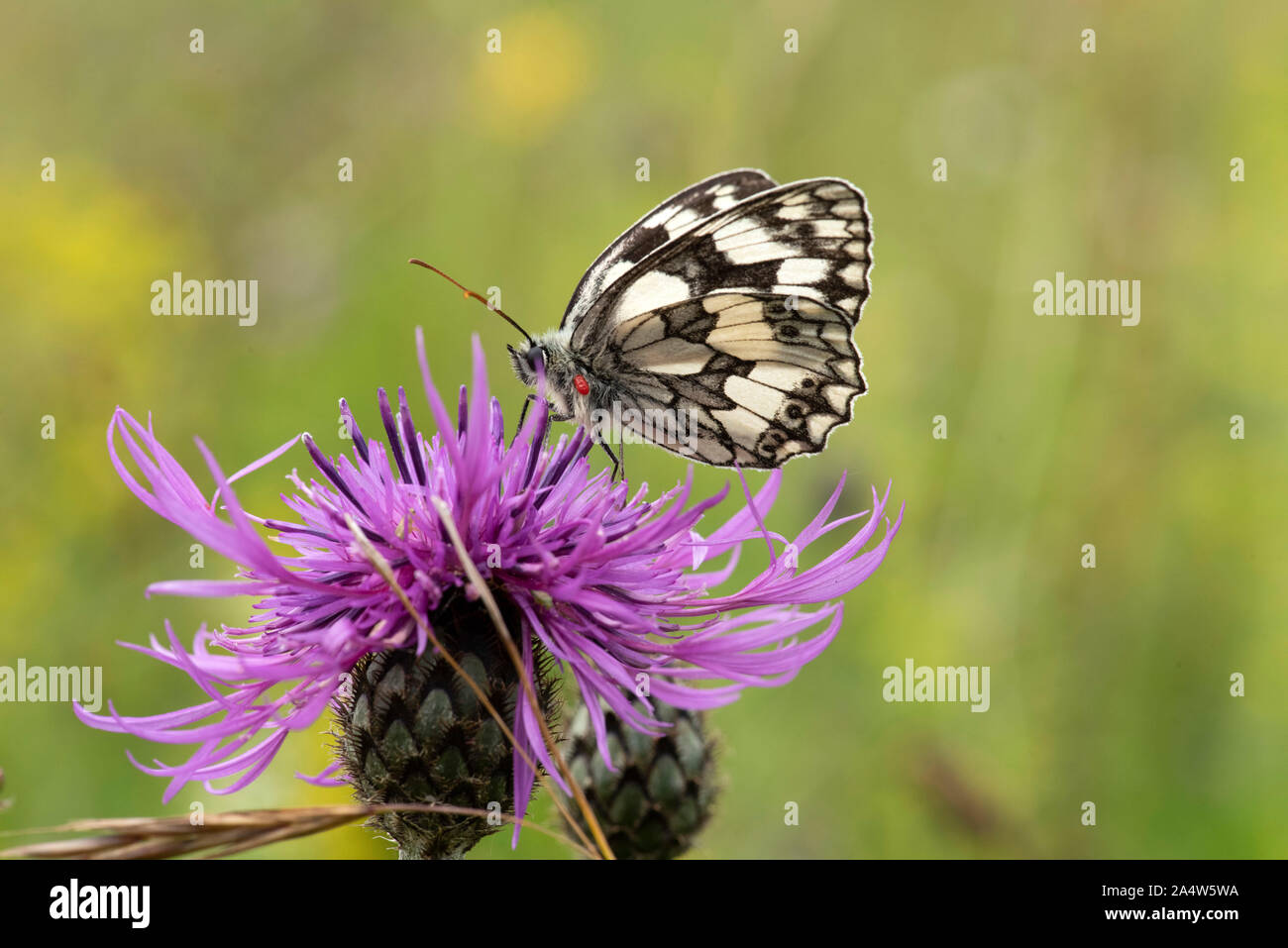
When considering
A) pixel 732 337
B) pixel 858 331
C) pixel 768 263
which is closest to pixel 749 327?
pixel 732 337

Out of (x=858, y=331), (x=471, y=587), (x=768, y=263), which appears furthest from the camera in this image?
(x=858, y=331)

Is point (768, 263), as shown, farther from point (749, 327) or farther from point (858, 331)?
point (858, 331)

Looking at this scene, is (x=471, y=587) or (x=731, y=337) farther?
(x=731, y=337)

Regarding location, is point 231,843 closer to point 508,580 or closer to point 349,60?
point 508,580

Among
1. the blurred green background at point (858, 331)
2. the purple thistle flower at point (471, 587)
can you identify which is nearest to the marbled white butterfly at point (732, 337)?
the purple thistle flower at point (471, 587)

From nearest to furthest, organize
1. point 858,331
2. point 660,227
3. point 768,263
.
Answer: point 768,263, point 660,227, point 858,331

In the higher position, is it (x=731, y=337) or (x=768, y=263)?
(x=768, y=263)

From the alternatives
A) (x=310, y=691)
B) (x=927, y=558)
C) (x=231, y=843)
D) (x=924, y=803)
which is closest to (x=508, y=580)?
(x=310, y=691)

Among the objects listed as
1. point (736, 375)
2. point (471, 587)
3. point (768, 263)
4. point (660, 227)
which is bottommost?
point (471, 587)

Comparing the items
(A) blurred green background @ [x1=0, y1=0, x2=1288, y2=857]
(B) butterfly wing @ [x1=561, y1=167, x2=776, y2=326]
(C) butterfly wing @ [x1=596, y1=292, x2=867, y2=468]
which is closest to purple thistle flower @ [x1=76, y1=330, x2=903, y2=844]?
(C) butterfly wing @ [x1=596, y1=292, x2=867, y2=468]
